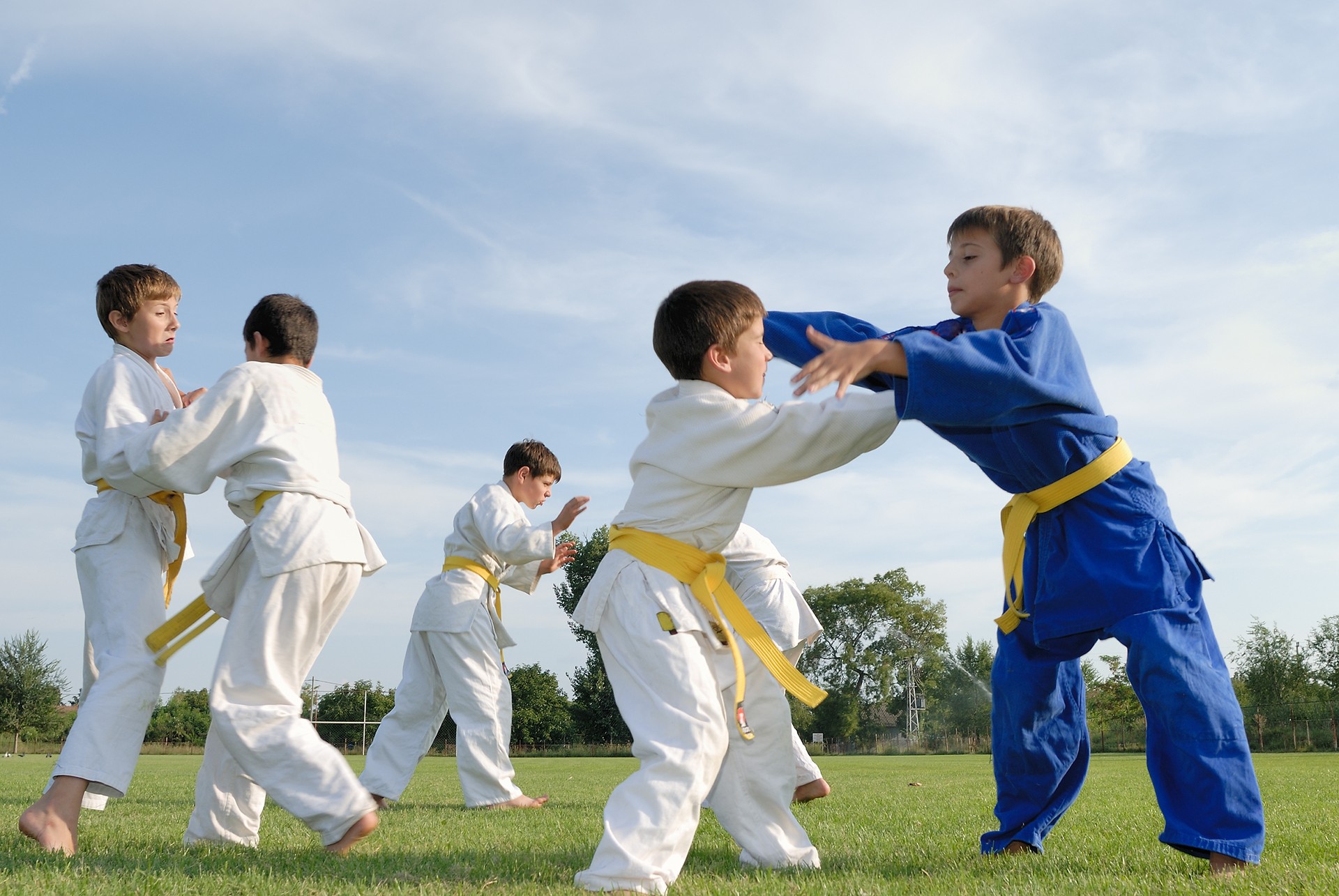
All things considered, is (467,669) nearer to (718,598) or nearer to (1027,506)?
(718,598)

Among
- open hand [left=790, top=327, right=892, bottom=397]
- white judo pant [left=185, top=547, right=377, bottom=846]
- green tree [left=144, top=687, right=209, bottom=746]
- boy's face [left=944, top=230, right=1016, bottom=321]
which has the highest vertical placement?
boy's face [left=944, top=230, right=1016, bottom=321]

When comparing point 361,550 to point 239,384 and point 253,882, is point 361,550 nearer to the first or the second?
point 239,384

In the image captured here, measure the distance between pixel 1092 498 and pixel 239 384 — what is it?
327cm

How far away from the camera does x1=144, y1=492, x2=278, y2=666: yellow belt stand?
12.8ft

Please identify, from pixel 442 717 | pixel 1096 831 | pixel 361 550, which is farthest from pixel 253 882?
pixel 442 717

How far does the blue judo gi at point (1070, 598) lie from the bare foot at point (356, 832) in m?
2.34

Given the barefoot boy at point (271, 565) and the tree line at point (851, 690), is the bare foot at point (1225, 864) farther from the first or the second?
the tree line at point (851, 690)

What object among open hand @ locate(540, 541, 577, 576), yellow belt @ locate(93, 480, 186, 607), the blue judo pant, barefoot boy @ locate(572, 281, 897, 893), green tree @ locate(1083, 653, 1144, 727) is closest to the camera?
barefoot boy @ locate(572, 281, 897, 893)

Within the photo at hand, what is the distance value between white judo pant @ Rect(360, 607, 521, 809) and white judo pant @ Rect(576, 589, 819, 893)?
142 inches

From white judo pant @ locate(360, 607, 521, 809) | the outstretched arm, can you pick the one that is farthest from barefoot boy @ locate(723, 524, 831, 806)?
the outstretched arm

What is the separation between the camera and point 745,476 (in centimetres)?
322

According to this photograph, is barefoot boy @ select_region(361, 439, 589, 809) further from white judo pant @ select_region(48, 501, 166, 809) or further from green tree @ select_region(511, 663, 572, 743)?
green tree @ select_region(511, 663, 572, 743)

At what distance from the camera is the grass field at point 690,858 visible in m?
2.86

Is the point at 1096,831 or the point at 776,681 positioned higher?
the point at 776,681
